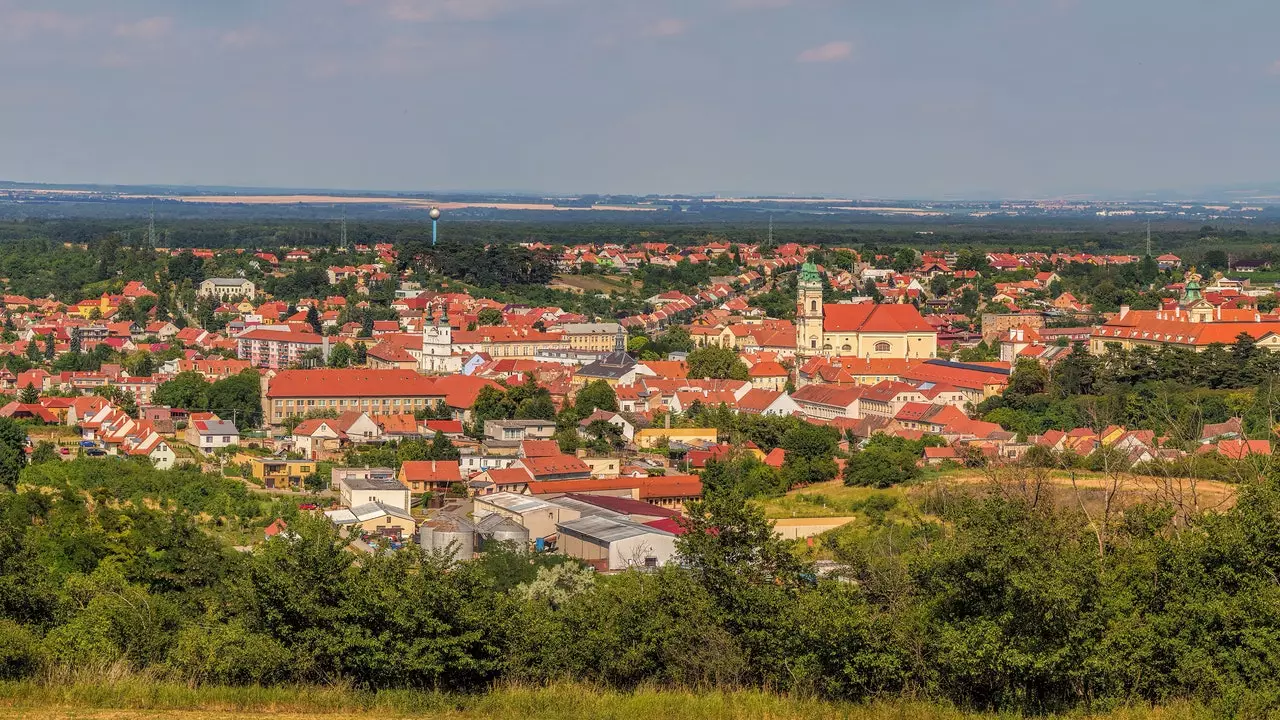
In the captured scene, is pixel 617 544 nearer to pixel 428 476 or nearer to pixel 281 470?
pixel 428 476

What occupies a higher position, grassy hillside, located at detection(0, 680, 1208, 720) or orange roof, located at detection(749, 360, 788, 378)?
grassy hillside, located at detection(0, 680, 1208, 720)

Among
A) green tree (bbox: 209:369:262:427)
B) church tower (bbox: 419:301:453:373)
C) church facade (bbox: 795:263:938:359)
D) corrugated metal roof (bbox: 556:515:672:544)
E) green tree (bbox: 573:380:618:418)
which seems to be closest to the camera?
corrugated metal roof (bbox: 556:515:672:544)

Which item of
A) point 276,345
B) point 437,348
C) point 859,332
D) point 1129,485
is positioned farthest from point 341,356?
point 1129,485

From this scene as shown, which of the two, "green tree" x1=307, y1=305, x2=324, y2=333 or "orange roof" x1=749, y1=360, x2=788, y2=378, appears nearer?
"orange roof" x1=749, y1=360, x2=788, y2=378

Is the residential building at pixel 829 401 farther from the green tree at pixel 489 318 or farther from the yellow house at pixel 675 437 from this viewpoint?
the green tree at pixel 489 318

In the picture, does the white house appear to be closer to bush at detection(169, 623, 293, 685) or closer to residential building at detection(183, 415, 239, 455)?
bush at detection(169, 623, 293, 685)

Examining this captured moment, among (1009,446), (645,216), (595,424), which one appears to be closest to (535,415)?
(595,424)

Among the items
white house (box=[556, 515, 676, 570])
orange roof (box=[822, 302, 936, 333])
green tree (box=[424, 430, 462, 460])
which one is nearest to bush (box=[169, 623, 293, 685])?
white house (box=[556, 515, 676, 570])

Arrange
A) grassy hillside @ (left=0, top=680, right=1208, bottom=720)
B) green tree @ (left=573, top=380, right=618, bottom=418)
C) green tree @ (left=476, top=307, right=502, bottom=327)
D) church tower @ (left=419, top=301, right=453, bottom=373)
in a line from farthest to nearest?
green tree @ (left=476, top=307, right=502, bottom=327) → church tower @ (left=419, top=301, right=453, bottom=373) → green tree @ (left=573, top=380, right=618, bottom=418) → grassy hillside @ (left=0, top=680, right=1208, bottom=720)
